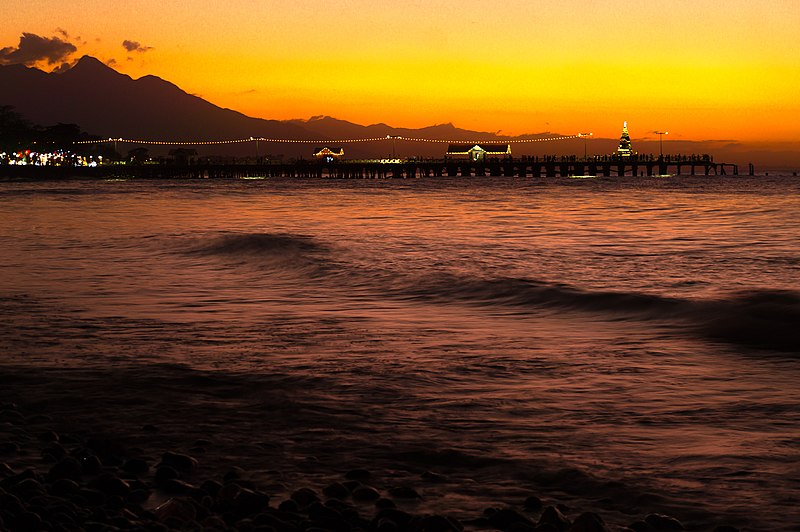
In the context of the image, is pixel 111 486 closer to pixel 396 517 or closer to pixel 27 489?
pixel 27 489

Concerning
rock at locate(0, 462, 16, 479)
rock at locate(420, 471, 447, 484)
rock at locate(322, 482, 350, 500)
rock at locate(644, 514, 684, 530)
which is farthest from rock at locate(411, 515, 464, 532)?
rock at locate(0, 462, 16, 479)

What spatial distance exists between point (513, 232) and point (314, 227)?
23.9 feet

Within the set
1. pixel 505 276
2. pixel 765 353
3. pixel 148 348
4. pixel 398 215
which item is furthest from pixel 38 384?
pixel 398 215

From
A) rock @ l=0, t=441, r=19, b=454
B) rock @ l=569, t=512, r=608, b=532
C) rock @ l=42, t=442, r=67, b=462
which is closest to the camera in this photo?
rock @ l=569, t=512, r=608, b=532

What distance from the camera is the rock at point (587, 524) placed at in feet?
12.0

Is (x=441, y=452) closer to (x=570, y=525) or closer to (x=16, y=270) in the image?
(x=570, y=525)

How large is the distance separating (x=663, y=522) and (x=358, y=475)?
4.84ft

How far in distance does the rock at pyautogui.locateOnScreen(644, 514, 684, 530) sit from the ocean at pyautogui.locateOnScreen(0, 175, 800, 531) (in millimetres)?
126

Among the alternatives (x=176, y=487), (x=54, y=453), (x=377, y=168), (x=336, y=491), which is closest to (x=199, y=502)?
(x=176, y=487)

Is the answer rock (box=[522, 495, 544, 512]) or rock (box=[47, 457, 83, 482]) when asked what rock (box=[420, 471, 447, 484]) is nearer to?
rock (box=[522, 495, 544, 512])

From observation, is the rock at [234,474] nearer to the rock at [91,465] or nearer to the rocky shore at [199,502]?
the rocky shore at [199,502]

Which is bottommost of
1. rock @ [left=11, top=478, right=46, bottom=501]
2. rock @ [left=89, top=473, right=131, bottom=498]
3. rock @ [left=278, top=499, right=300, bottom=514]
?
rock @ [left=278, top=499, right=300, bottom=514]

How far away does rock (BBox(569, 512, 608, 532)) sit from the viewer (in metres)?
3.67

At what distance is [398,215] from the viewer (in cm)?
3666
